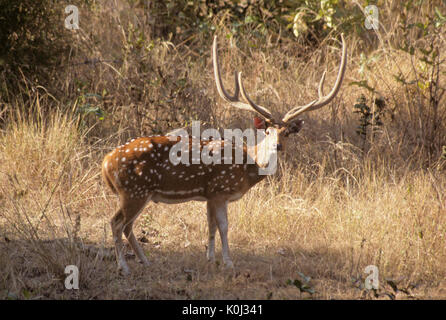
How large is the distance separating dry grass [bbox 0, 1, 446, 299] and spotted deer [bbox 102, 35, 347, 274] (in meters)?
0.28

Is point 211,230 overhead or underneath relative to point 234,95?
underneath

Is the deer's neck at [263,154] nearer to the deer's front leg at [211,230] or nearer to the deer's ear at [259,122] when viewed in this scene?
the deer's ear at [259,122]

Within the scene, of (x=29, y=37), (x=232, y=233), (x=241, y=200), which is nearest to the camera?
(x=232, y=233)

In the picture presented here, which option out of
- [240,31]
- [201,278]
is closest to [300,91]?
[240,31]

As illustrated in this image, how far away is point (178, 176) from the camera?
5.31 m

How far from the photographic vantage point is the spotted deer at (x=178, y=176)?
519 centimetres

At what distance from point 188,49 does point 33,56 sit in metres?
2.63

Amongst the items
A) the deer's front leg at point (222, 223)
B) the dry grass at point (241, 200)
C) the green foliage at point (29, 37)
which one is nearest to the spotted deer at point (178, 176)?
the deer's front leg at point (222, 223)

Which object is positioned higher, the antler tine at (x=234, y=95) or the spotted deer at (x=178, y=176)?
the antler tine at (x=234, y=95)

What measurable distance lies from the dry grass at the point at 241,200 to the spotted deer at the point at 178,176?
0.28m

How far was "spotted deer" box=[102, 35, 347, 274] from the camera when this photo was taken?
519 cm

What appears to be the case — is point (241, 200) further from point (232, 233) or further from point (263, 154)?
point (263, 154)

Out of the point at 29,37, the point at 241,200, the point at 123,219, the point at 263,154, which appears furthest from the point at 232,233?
the point at 29,37

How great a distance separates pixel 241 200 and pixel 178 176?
1.55 metres
